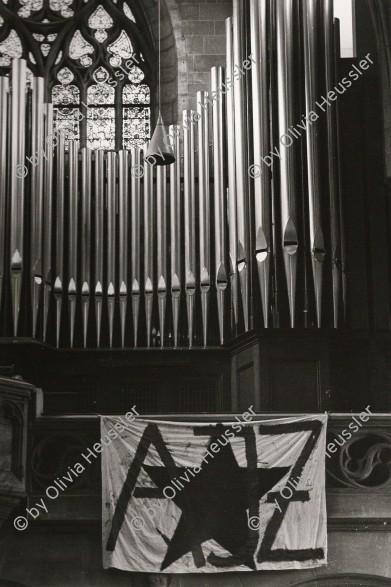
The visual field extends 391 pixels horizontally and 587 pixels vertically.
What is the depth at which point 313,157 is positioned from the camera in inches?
470

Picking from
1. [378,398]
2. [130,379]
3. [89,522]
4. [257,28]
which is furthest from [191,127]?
[89,522]

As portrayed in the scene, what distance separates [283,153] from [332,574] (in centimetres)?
444

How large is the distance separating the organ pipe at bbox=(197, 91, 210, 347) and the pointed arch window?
2.43 metres

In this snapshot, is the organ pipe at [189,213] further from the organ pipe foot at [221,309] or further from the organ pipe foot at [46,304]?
the organ pipe foot at [46,304]

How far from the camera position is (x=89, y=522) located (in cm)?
1059

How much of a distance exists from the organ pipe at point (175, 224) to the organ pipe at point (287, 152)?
1.41 m

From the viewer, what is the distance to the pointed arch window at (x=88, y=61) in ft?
50.6

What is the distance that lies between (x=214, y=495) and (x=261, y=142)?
393 cm

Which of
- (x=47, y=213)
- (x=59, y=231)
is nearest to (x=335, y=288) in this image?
(x=59, y=231)

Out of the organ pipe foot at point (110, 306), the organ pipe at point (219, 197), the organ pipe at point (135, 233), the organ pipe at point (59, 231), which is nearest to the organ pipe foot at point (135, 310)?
the organ pipe at point (135, 233)

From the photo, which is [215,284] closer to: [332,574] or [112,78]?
[332,574]

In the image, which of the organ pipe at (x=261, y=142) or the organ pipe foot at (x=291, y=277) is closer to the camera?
the organ pipe foot at (x=291, y=277)

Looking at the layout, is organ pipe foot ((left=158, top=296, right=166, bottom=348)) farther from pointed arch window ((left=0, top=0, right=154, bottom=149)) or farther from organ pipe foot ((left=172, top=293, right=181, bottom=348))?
pointed arch window ((left=0, top=0, right=154, bottom=149))

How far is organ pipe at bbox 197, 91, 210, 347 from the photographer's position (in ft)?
40.0
